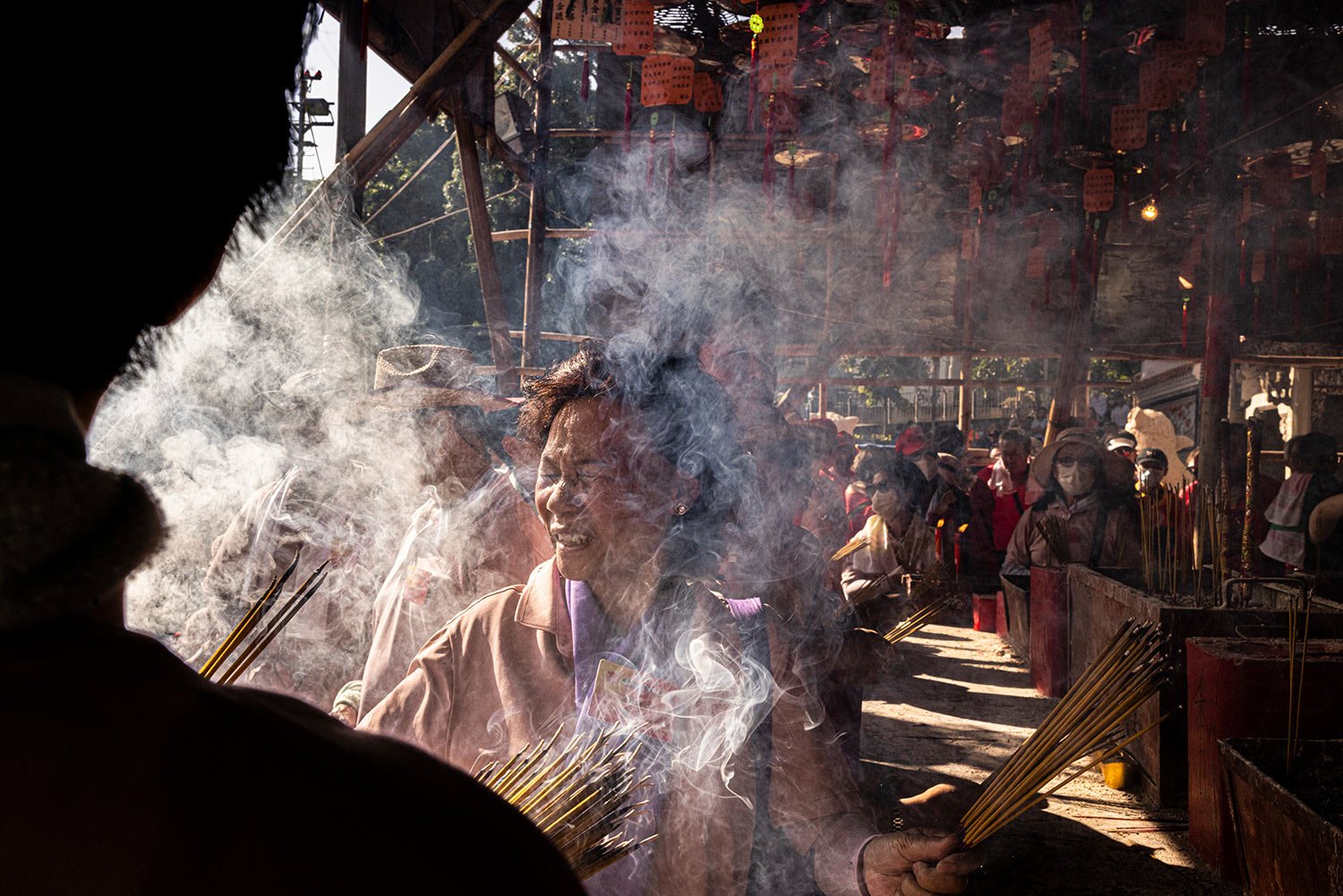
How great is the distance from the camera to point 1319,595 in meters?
4.82

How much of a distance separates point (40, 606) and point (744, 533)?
2.51m

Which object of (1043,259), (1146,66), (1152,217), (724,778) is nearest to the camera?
(724,778)

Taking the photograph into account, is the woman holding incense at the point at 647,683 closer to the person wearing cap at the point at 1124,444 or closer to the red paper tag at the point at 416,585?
the red paper tag at the point at 416,585

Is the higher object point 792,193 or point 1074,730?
point 792,193

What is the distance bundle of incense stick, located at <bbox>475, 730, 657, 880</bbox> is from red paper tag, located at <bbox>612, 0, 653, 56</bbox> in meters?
4.81

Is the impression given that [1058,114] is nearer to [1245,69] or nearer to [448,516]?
[1245,69]

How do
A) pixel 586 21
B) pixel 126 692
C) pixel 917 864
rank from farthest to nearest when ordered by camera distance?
pixel 586 21 < pixel 917 864 < pixel 126 692

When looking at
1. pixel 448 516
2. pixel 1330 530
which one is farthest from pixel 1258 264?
pixel 448 516

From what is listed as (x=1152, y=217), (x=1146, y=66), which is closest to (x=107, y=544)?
(x=1146, y=66)

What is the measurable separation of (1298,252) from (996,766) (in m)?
7.23

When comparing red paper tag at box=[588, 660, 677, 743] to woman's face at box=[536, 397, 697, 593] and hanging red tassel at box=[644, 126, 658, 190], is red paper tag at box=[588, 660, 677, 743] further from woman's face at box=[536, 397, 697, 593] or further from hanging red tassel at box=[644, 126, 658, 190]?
hanging red tassel at box=[644, 126, 658, 190]

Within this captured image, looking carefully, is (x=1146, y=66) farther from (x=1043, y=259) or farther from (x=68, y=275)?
(x=68, y=275)

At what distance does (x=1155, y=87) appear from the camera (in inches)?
236

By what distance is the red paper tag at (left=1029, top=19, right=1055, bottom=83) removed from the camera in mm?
5918
